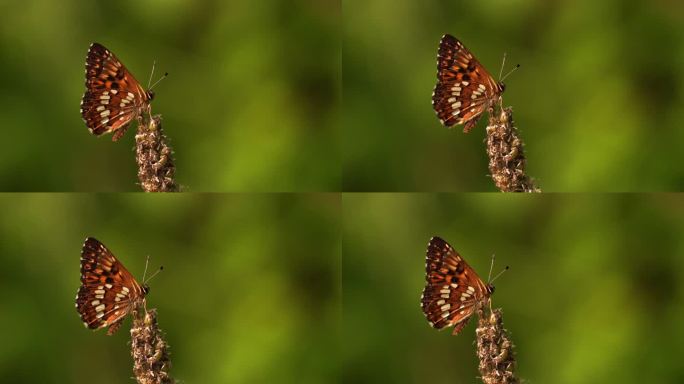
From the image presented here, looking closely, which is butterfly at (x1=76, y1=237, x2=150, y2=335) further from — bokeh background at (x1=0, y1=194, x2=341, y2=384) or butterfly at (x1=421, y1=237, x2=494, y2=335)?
butterfly at (x1=421, y1=237, x2=494, y2=335)

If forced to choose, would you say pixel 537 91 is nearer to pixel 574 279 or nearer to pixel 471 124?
pixel 471 124

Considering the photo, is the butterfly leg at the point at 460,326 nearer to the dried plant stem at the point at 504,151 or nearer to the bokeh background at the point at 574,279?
the bokeh background at the point at 574,279

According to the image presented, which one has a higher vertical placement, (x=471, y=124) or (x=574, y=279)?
(x=471, y=124)

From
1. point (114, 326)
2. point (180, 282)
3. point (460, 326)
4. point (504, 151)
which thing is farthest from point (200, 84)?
point (460, 326)

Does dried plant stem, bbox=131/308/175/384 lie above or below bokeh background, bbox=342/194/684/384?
below

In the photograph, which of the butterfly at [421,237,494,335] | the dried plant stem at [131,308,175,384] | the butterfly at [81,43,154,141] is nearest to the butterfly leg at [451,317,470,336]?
the butterfly at [421,237,494,335]

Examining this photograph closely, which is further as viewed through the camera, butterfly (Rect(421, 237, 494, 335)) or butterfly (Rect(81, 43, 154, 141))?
butterfly (Rect(81, 43, 154, 141))

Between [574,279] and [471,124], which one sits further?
[471,124]
